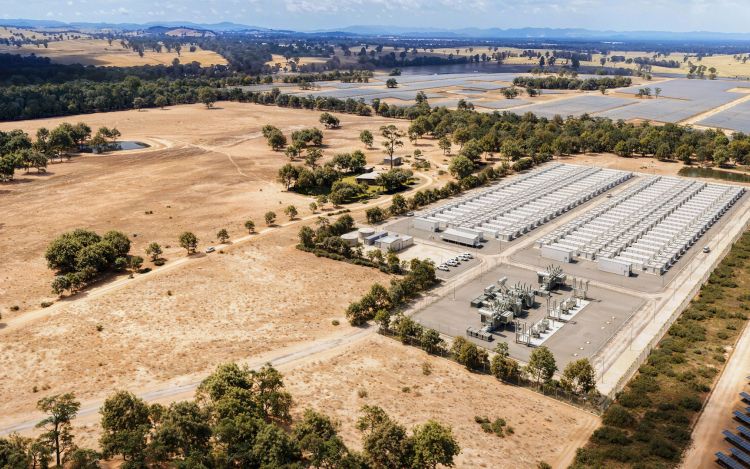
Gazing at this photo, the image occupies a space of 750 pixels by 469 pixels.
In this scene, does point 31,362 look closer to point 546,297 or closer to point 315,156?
point 546,297

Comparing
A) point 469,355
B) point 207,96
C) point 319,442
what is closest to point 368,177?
point 469,355

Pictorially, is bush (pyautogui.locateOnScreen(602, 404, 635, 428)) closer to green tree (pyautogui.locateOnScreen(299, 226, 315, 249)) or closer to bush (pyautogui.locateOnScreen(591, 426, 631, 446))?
bush (pyautogui.locateOnScreen(591, 426, 631, 446))

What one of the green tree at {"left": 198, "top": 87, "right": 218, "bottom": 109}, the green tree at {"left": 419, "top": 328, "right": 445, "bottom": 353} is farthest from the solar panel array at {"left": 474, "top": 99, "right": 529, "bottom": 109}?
the green tree at {"left": 419, "top": 328, "right": 445, "bottom": 353}

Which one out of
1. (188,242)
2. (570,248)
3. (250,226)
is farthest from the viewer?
(250,226)

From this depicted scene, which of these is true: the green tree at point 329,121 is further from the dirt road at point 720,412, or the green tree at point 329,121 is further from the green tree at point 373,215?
the dirt road at point 720,412

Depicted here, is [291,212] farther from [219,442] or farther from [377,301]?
[219,442]

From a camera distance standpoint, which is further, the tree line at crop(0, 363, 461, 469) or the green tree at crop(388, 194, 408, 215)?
the green tree at crop(388, 194, 408, 215)
